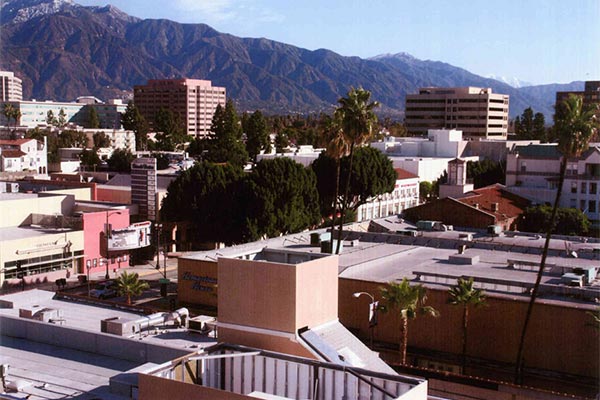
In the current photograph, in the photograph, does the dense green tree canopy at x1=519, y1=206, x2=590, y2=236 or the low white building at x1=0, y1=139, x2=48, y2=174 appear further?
the low white building at x1=0, y1=139, x2=48, y2=174

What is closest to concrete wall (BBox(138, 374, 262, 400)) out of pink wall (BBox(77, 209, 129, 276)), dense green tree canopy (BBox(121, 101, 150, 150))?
pink wall (BBox(77, 209, 129, 276))

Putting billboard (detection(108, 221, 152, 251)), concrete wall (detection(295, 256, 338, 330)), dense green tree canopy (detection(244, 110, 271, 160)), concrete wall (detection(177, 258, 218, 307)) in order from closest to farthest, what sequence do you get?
concrete wall (detection(295, 256, 338, 330)), concrete wall (detection(177, 258, 218, 307)), billboard (detection(108, 221, 152, 251)), dense green tree canopy (detection(244, 110, 271, 160))

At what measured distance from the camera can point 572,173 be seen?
74.5 metres

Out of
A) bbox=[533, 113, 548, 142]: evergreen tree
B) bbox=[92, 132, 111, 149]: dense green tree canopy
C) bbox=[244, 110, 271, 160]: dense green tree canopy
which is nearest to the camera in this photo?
bbox=[244, 110, 271, 160]: dense green tree canopy

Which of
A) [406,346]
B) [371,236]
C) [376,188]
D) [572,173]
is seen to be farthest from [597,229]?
[406,346]

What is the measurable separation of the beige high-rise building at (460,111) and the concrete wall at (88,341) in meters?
170

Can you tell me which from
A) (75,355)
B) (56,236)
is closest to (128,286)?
(56,236)

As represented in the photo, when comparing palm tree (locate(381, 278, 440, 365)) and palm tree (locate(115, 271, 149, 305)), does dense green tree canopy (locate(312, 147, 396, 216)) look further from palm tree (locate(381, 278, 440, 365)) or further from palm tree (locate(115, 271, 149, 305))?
palm tree (locate(381, 278, 440, 365))

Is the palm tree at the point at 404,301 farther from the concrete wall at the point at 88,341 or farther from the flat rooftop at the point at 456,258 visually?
the concrete wall at the point at 88,341

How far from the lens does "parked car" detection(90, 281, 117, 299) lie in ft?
159

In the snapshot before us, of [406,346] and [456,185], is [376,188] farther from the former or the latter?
[406,346]

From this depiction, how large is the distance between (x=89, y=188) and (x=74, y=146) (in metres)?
91.4

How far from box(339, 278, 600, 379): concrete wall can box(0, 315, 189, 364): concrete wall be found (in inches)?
701

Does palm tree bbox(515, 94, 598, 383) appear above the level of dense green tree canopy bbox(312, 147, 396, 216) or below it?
above
